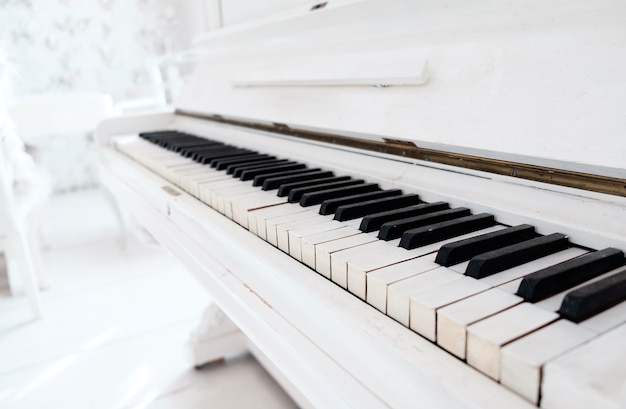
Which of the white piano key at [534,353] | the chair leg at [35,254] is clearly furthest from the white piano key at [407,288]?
the chair leg at [35,254]

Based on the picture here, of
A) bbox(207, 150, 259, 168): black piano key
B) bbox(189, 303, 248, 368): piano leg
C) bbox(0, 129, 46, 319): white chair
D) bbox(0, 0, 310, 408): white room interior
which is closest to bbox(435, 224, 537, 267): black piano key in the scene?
bbox(207, 150, 259, 168): black piano key

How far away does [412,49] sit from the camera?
2.89ft

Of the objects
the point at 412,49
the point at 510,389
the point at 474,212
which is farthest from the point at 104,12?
the point at 510,389

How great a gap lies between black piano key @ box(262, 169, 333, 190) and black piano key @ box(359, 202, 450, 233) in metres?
0.27

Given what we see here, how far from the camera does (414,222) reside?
→ 65 cm

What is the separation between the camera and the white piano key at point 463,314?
16.6 inches

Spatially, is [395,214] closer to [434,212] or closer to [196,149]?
[434,212]

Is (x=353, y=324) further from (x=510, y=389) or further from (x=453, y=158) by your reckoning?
(x=453, y=158)

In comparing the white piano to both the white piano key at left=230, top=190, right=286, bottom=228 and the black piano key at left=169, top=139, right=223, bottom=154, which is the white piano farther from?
the black piano key at left=169, top=139, right=223, bottom=154

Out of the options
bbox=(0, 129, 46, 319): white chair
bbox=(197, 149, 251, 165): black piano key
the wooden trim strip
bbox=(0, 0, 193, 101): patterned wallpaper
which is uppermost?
bbox=(0, 0, 193, 101): patterned wallpaper

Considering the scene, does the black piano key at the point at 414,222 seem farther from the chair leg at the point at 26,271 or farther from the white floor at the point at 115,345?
the chair leg at the point at 26,271

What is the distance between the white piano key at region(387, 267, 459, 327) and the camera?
479mm

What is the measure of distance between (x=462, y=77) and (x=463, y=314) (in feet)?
1.51

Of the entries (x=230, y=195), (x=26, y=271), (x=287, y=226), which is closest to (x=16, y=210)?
(x=26, y=271)
